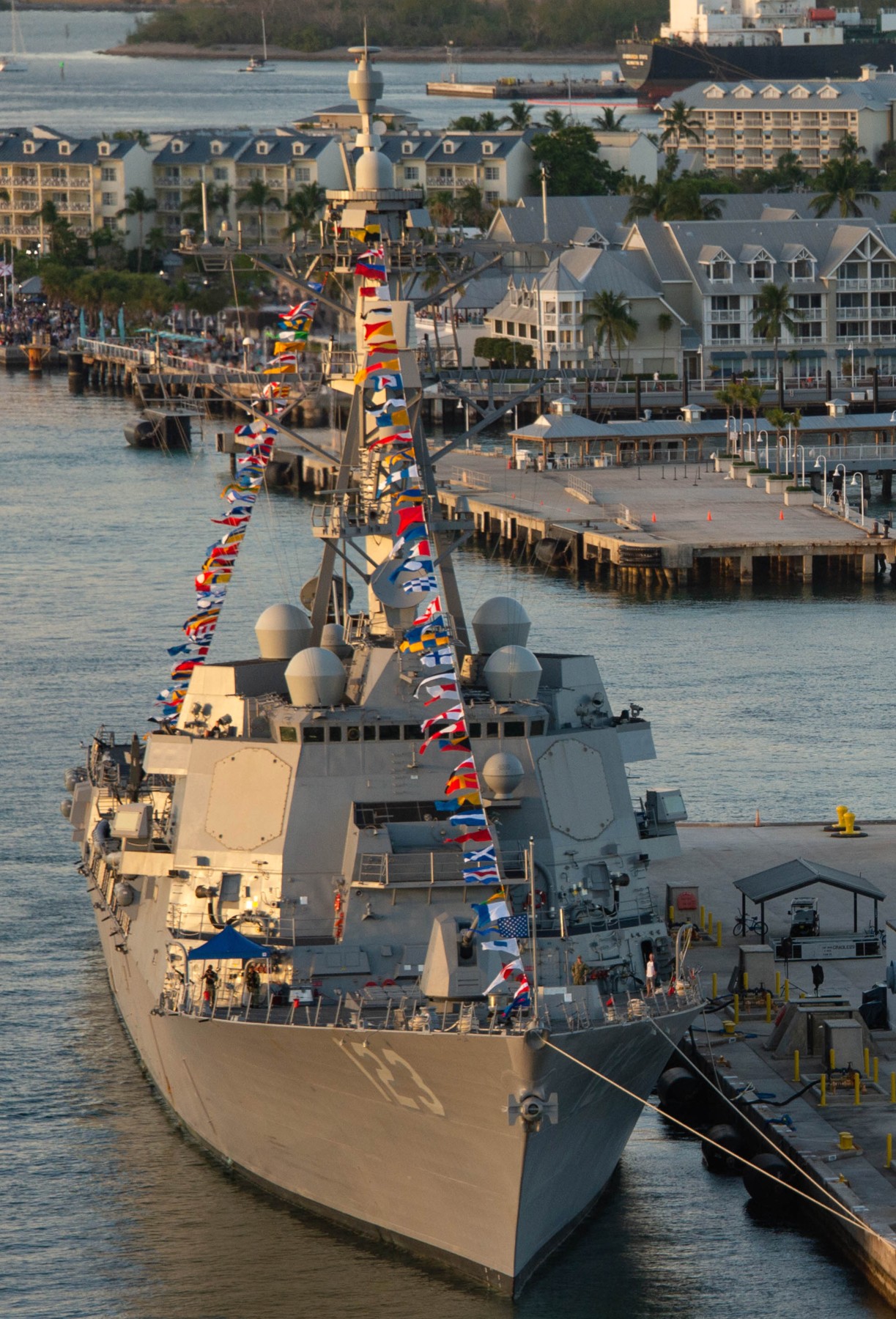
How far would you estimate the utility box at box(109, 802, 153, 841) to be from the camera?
4006 cm

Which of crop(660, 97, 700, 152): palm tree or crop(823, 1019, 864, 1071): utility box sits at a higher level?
crop(660, 97, 700, 152): palm tree

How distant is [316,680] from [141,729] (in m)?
26.0

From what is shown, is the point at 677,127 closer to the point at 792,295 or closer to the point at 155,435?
the point at 792,295

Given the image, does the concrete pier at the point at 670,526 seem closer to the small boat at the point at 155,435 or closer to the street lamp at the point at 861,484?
the street lamp at the point at 861,484

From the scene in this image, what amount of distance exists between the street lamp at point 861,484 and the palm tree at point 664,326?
26165mm

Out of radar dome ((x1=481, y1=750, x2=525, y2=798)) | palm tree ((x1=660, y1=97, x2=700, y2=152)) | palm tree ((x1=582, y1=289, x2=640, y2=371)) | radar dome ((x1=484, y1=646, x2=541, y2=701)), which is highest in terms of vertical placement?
palm tree ((x1=660, y1=97, x2=700, y2=152))

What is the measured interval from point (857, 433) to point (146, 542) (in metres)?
35.3

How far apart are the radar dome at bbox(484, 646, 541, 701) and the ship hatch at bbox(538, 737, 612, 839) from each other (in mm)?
966

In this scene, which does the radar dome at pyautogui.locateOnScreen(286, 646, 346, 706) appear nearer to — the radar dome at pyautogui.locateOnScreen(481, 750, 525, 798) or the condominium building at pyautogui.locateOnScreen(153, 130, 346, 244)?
the radar dome at pyautogui.locateOnScreen(481, 750, 525, 798)

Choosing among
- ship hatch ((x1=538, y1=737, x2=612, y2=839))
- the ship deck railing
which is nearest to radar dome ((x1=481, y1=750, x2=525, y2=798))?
ship hatch ((x1=538, y1=737, x2=612, y2=839))

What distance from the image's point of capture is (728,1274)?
33.9 metres

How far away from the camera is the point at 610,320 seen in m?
126

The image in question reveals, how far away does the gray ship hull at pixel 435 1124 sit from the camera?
→ 31.5m

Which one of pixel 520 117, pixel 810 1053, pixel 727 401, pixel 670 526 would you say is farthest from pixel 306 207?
pixel 810 1053
